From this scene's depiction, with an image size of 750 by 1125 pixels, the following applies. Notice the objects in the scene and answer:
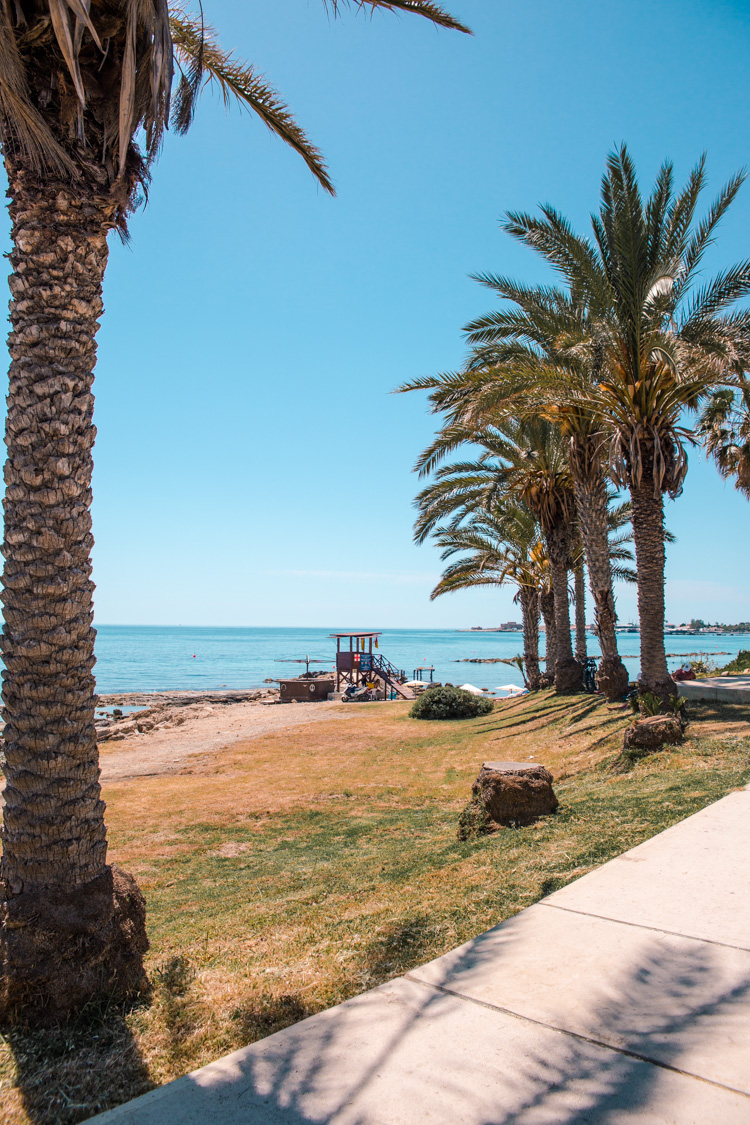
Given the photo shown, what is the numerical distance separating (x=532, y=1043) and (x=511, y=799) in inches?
153

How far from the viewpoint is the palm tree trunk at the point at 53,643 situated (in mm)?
3111

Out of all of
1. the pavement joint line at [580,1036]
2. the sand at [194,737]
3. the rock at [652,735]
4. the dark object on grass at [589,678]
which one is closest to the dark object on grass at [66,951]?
the pavement joint line at [580,1036]

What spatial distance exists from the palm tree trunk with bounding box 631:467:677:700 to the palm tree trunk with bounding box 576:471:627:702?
2241mm

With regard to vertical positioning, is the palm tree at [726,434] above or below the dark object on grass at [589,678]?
above

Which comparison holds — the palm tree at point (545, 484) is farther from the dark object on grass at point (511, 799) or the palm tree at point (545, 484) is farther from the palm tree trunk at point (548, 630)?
the dark object on grass at point (511, 799)

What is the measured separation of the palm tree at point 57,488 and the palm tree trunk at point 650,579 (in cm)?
953

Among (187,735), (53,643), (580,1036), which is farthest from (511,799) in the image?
(187,735)

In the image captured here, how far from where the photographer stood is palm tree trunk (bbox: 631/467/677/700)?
434 inches

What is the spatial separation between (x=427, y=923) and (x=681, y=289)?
36.6ft

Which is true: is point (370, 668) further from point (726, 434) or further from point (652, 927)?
point (652, 927)

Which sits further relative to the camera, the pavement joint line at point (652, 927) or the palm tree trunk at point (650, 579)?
the palm tree trunk at point (650, 579)

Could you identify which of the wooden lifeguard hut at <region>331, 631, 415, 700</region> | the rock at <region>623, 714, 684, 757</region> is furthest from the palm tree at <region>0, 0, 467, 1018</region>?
the wooden lifeguard hut at <region>331, 631, 415, 700</region>

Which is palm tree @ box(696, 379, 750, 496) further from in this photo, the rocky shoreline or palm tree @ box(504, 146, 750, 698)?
the rocky shoreline

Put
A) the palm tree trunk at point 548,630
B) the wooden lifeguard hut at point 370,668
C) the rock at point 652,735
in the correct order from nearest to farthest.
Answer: the rock at point 652,735, the palm tree trunk at point 548,630, the wooden lifeguard hut at point 370,668
